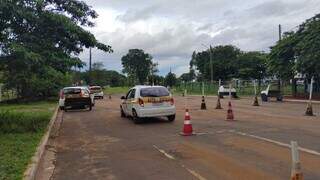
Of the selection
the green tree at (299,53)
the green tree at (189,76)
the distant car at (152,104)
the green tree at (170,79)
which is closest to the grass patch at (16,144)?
the distant car at (152,104)

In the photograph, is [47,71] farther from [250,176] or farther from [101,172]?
[250,176]

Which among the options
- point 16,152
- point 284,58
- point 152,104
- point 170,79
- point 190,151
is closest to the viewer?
point 16,152

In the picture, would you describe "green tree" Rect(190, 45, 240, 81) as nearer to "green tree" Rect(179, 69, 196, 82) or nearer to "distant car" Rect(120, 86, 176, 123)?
"green tree" Rect(179, 69, 196, 82)

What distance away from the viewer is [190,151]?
13.3 meters

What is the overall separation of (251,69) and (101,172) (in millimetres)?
67587

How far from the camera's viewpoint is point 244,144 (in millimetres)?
14164

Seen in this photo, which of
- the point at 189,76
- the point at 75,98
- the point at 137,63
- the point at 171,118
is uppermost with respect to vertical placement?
the point at 137,63

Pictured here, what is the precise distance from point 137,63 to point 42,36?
134592 mm

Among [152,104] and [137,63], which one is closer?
[152,104]

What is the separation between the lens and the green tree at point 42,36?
1839cm

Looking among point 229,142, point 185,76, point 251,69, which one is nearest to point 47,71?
point 229,142

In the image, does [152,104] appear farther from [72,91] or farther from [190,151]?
[72,91]

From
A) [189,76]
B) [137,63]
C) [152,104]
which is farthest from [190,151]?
[137,63]

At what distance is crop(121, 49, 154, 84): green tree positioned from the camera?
15262 centimetres
